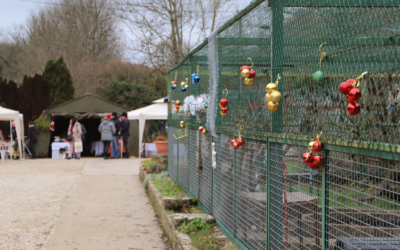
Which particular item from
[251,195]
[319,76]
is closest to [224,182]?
[251,195]

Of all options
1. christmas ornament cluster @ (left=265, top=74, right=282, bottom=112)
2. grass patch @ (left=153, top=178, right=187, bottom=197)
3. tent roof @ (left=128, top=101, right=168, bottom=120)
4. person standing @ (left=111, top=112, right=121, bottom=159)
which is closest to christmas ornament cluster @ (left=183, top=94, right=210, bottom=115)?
grass patch @ (left=153, top=178, right=187, bottom=197)

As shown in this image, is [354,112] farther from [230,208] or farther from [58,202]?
[58,202]

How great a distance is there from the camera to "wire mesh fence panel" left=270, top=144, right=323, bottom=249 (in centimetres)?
292

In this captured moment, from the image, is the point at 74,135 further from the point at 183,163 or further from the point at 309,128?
the point at 309,128

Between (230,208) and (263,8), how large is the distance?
2143 millimetres

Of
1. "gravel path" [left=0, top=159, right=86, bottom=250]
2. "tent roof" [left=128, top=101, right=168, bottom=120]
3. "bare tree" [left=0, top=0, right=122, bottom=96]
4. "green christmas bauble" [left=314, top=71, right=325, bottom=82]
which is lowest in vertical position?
"gravel path" [left=0, top=159, right=86, bottom=250]

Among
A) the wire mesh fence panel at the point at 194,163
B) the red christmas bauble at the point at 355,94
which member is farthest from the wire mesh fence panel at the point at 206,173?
the red christmas bauble at the point at 355,94

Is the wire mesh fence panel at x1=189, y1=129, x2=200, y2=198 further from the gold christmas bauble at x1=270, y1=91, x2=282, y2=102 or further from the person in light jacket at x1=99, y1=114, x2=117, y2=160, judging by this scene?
the person in light jacket at x1=99, y1=114, x2=117, y2=160

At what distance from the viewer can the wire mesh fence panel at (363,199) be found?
223cm

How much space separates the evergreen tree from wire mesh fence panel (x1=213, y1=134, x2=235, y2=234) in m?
20.7

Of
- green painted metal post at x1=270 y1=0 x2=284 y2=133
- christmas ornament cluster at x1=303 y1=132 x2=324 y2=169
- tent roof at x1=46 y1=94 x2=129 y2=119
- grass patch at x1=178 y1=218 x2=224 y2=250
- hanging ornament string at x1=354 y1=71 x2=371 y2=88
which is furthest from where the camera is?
tent roof at x1=46 y1=94 x2=129 y2=119

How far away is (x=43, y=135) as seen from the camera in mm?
20875

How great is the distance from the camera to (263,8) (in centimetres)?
380

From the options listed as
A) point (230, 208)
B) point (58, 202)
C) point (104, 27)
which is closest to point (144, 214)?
point (58, 202)
